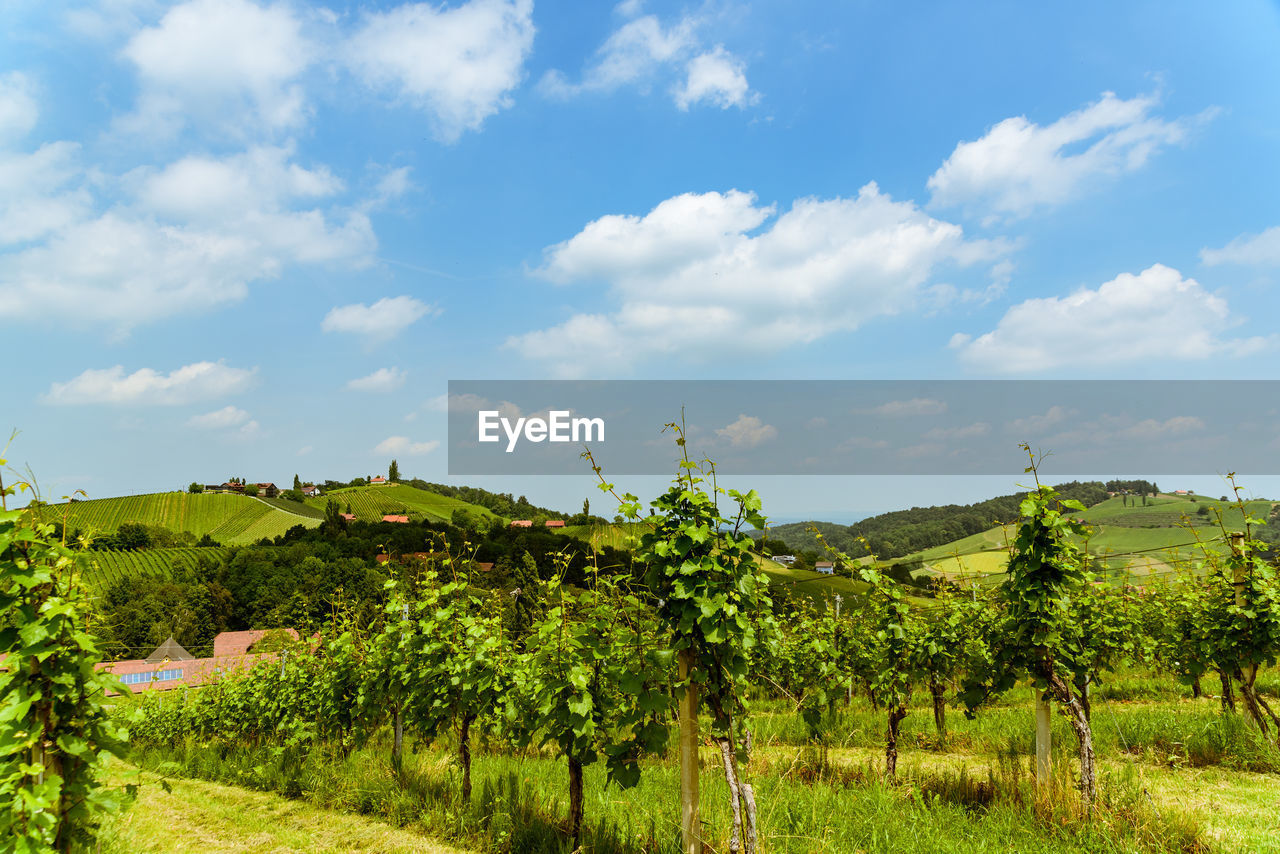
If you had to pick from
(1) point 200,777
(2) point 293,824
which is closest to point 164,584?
(1) point 200,777

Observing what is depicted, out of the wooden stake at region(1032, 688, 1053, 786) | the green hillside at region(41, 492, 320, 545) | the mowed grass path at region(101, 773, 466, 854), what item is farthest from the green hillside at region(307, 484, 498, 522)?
the wooden stake at region(1032, 688, 1053, 786)

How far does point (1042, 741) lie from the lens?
565 cm

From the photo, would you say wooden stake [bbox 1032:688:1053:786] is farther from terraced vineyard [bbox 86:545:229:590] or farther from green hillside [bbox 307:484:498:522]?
green hillside [bbox 307:484:498:522]

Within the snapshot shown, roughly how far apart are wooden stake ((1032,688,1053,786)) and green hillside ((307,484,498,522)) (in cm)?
8991

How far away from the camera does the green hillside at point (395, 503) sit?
98.2 metres

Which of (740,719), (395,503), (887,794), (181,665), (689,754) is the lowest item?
(181,665)

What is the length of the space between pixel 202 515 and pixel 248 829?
100596 mm

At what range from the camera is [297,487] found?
118188mm

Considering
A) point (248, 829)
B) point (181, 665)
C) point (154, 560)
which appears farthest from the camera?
point (154, 560)

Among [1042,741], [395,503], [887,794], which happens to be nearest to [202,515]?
[395,503]

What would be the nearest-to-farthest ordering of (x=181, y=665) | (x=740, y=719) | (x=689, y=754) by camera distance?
(x=689, y=754) < (x=740, y=719) < (x=181, y=665)

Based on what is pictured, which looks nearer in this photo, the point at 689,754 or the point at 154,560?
the point at 689,754

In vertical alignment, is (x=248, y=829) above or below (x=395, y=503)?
below

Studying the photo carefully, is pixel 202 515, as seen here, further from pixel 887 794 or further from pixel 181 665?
pixel 887 794
